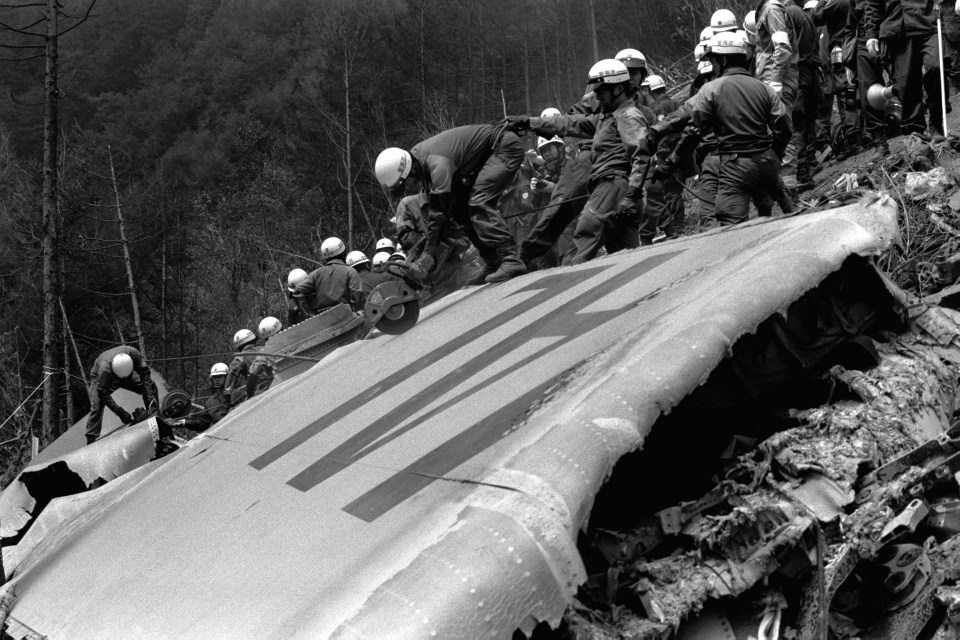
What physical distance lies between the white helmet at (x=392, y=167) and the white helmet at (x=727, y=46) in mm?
2224

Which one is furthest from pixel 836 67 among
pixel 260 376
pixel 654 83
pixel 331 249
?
pixel 260 376

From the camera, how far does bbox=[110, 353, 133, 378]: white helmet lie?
11.4m

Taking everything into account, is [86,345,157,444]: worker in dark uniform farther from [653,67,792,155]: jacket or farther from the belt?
[653,67,792,155]: jacket

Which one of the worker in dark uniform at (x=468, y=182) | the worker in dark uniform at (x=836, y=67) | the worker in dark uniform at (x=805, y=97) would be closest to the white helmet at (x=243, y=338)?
the worker in dark uniform at (x=468, y=182)

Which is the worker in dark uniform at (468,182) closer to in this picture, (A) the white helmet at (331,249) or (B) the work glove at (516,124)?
(B) the work glove at (516,124)

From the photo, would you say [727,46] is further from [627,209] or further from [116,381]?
[116,381]

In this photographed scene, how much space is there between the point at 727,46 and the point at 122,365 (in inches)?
316

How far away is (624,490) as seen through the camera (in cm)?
333

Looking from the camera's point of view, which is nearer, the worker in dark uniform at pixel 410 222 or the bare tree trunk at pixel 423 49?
the worker in dark uniform at pixel 410 222

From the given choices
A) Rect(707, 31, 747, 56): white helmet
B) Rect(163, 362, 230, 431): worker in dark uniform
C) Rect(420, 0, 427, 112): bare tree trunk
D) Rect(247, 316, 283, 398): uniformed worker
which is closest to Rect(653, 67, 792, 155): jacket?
Rect(707, 31, 747, 56): white helmet

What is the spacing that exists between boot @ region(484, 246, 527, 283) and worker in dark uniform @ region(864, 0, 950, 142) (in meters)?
4.05

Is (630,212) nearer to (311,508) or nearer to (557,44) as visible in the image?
(311,508)

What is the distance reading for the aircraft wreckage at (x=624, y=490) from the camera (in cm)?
261

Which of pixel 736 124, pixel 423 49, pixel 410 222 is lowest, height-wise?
pixel 410 222
